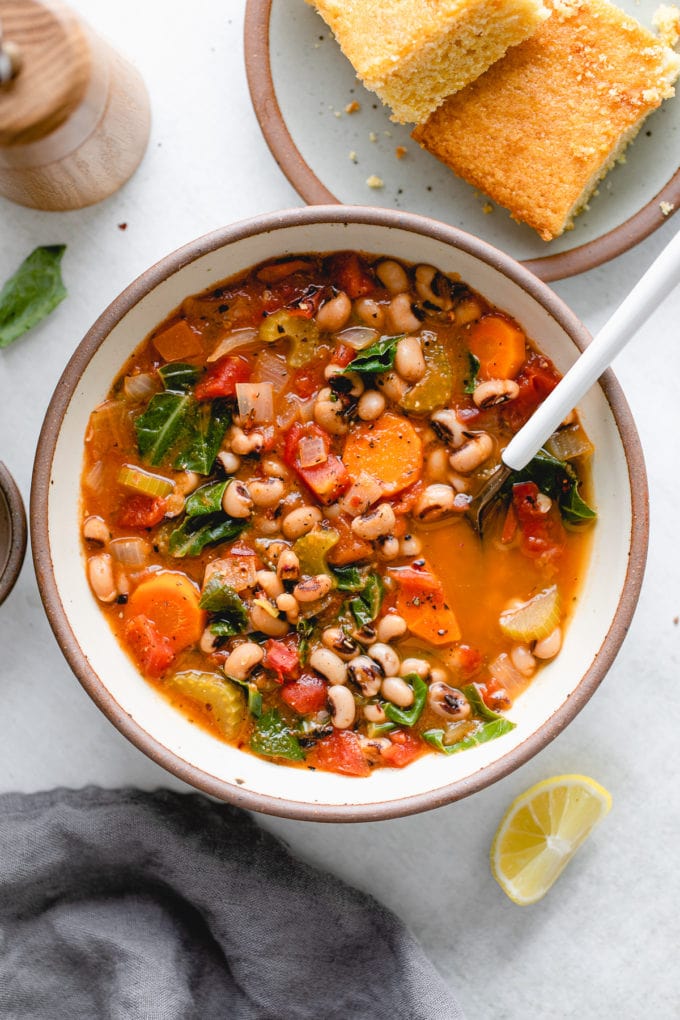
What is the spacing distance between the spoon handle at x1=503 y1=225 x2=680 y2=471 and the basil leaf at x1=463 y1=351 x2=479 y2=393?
0.72ft

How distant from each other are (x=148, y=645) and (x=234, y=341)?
39.8 inches

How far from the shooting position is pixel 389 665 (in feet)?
9.80

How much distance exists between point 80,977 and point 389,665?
1704 millimetres

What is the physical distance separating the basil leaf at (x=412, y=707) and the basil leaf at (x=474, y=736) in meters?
0.08

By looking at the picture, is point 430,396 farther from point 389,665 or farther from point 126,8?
point 126,8

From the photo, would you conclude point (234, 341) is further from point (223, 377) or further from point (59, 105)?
point (59, 105)

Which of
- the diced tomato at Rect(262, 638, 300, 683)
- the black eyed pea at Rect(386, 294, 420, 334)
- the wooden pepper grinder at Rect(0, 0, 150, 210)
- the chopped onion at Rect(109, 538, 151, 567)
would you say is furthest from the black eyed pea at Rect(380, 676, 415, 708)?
the wooden pepper grinder at Rect(0, 0, 150, 210)

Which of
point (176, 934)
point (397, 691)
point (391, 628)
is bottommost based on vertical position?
point (176, 934)

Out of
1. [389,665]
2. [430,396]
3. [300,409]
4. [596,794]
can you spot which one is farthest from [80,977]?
[430,396]

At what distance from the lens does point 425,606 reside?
3012 millimetres

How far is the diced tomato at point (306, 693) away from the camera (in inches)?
119

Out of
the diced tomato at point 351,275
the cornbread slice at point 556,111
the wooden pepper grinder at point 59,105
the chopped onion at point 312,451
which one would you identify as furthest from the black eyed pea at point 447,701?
the wooden pepper grinder at point 59,105

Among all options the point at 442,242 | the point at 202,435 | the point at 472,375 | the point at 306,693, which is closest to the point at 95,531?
the point at 202,435

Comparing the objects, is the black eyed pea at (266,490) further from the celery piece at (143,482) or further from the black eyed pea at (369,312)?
the black eyed pea at (369,312)
